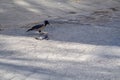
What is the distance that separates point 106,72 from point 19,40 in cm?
273

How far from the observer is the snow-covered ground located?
567 cm

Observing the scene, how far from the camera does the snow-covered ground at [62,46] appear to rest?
567 centimetres

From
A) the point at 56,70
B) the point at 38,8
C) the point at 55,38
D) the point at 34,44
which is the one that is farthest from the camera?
the point at 38,8

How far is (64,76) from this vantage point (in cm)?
548

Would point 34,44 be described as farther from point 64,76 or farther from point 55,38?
point 64,76

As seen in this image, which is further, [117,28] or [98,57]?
[117,28]

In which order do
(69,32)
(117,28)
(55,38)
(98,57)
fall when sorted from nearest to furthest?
(98,57) → (55,38) → (69,32) → (117,28)

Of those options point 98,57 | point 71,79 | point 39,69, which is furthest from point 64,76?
point 98,57

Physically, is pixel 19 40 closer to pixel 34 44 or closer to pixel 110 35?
pixel 34 44

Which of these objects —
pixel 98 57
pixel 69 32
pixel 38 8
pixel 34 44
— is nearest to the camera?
A: pixel 98 57

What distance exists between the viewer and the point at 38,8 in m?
12.7

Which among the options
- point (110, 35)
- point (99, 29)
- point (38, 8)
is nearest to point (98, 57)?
point (110, 35)

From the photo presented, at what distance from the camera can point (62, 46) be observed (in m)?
7.25

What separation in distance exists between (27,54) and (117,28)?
3.13 metres
